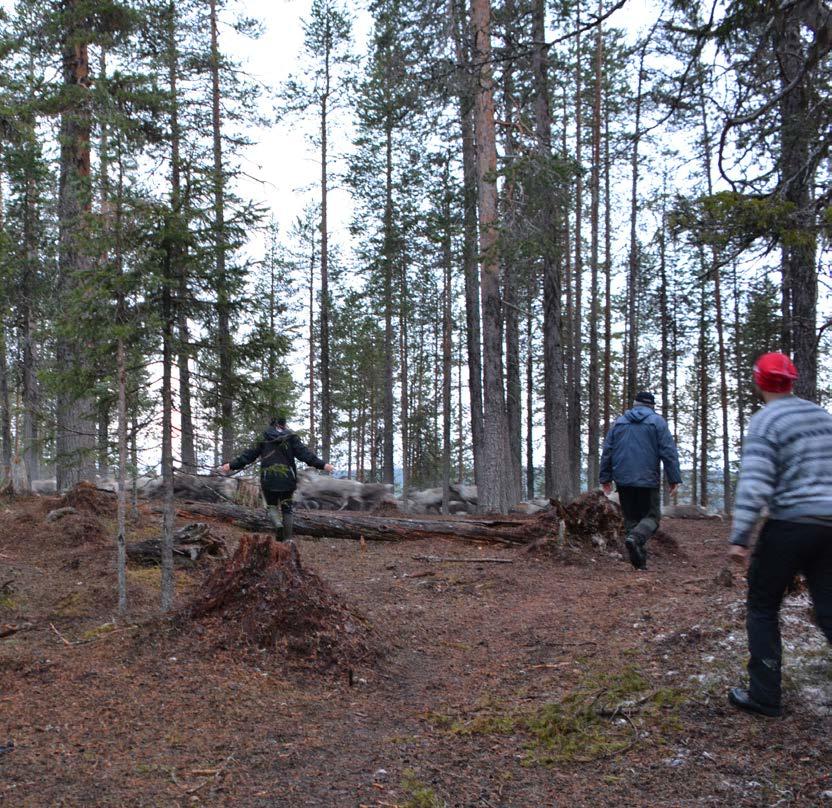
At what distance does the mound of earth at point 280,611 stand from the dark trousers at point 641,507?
4182 millimetres

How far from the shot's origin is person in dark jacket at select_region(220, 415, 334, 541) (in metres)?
8.23

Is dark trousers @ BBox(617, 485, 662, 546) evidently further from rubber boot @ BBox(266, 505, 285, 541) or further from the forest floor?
rubber boot @ BBox(266, 505, 285, 541)

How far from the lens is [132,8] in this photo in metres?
13.9

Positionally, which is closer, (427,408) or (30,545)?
(30,545)

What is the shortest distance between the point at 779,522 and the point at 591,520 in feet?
23.1

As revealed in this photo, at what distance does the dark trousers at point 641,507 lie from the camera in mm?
9000

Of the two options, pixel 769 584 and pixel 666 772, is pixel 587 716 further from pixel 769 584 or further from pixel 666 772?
pixel 769 584

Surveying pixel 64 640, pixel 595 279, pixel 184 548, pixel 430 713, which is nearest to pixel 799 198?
pixel 430 713

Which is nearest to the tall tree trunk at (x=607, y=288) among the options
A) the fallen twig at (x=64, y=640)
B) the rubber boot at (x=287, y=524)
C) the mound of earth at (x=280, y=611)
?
the rubber boot at (x=287, y=524)

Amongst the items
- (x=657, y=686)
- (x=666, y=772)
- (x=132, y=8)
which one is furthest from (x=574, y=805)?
(x=132, y=8)

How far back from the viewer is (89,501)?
42.4ft

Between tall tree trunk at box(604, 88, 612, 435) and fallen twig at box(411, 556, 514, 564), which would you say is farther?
tall tree trunk at box(604, 88, 612, 435)

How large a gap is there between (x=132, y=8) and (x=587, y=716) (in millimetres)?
14860

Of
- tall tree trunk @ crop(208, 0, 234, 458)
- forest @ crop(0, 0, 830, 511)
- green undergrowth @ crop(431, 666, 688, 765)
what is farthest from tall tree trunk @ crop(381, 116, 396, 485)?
green undergrowth @ crop(431, 666, 688, 765)
